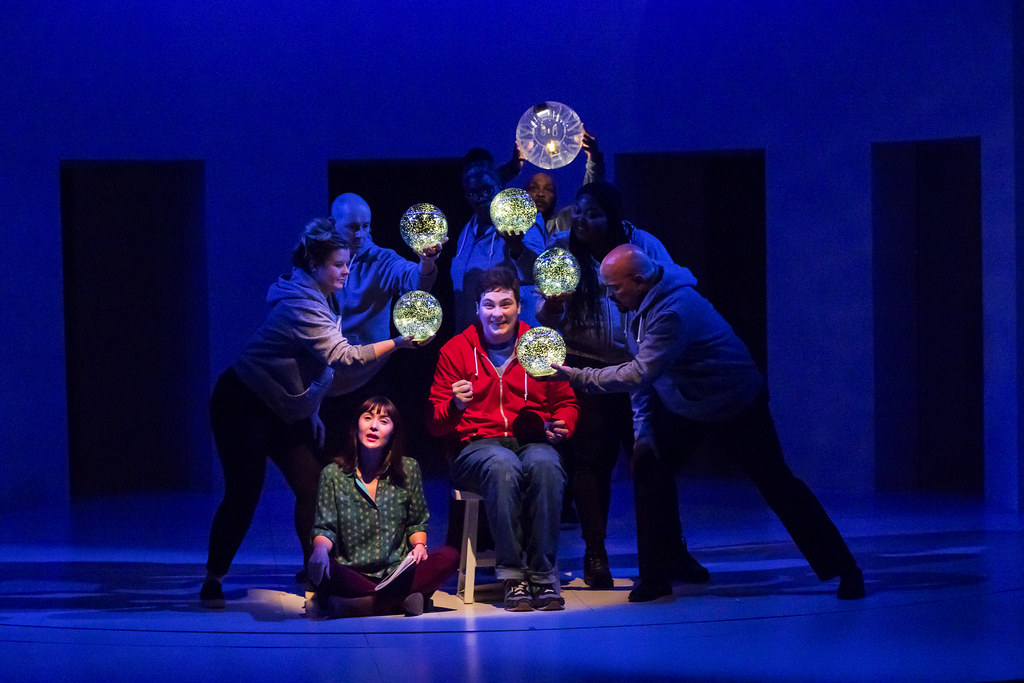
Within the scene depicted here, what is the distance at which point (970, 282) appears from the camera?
771 centimetres

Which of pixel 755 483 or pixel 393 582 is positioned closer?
pixel 393 582

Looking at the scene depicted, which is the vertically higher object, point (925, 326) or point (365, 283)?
point (365, 283)

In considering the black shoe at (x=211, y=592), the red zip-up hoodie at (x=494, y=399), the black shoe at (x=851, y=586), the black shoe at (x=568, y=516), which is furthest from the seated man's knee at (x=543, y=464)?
the black shoe at (x=568, y=516)

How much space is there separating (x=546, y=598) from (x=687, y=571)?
806mm

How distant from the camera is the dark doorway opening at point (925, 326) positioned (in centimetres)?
774

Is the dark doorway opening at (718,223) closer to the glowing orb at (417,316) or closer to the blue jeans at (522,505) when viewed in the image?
the glowing orb at (417,316)

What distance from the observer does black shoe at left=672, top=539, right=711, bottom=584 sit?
518 centimetres

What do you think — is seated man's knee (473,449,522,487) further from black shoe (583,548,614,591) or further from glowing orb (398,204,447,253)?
glowing orb (398,204,447,253)

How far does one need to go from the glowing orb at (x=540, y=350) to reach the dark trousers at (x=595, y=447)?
1.47 ft

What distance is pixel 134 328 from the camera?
8.26 metres

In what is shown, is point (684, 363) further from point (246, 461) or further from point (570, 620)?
point (246, 461)

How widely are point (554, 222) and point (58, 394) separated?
3.75 metres

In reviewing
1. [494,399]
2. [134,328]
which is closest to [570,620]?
[494,399]

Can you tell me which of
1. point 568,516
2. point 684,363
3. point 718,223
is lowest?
point 568,516
